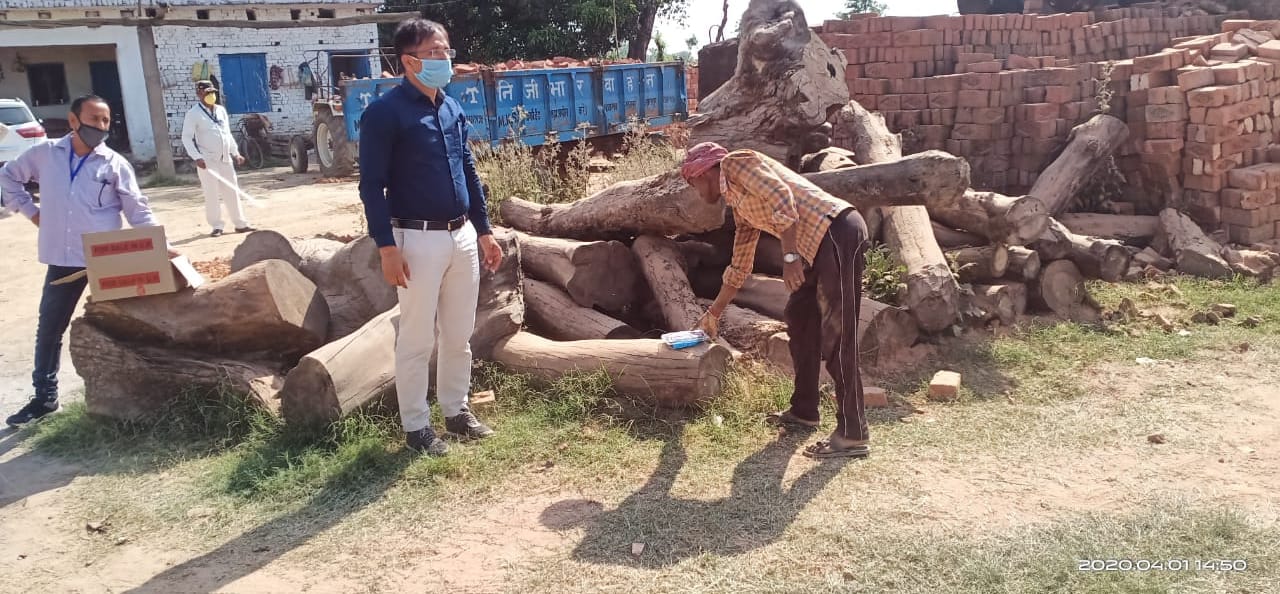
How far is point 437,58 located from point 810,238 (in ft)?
5.81

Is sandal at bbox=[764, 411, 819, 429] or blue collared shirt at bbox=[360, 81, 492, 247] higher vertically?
blue collared shirt at bbox=[360, 81, 492, 247]

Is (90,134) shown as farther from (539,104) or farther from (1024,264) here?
(539,104)

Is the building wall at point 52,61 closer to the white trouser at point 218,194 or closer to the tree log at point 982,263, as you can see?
the white trouser at point 218,194

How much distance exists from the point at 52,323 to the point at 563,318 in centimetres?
279

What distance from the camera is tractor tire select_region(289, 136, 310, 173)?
1655 centimetres

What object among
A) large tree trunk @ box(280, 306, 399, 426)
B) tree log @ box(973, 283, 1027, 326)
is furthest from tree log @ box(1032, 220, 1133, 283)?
large tree trunk @ box(280, 306, 399, 426)

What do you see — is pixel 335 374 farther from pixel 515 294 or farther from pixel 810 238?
pixel 810 238

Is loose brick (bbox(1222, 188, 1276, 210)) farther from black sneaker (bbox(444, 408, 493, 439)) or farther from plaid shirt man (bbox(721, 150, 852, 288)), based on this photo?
black sneaker (bbox(444, 408, 493, 439))

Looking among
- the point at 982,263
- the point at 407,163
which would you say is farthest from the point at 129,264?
the point at 982,263

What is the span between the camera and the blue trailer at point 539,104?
41.6 feet

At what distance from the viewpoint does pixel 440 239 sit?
4055 millimetres

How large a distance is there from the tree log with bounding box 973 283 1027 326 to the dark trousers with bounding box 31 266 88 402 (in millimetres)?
5252

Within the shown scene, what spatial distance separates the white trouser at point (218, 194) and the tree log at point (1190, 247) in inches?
351

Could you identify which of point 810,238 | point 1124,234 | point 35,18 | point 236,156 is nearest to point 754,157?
point 810,238
